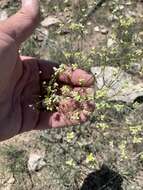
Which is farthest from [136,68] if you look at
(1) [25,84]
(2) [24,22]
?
(2) [24,22]

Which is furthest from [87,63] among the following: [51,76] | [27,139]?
[27,139]

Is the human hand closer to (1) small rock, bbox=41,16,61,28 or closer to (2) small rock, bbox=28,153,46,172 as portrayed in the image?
(2) small rock, bbox=28,153,46,172

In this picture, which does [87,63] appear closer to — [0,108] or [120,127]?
[120,127]

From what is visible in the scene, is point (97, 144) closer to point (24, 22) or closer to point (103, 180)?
point (103, 180)

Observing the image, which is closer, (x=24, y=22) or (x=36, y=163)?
(x=24, y=22)

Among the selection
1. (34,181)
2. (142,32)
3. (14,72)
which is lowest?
(34,181)

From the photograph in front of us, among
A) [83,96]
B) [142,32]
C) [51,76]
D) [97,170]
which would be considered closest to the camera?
[83,96]
